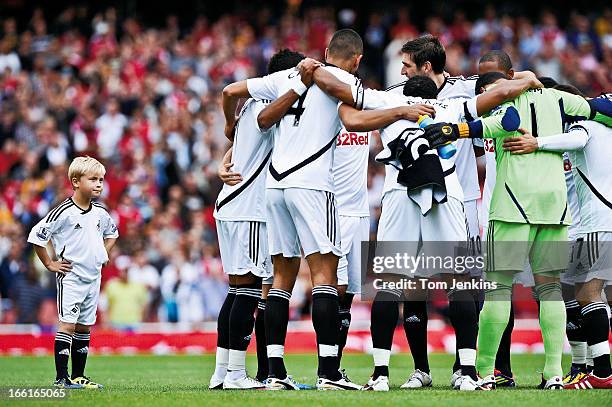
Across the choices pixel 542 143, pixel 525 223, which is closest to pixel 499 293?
pixel 525 223

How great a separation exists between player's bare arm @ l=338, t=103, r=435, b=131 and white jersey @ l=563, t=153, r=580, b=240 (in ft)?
6.59

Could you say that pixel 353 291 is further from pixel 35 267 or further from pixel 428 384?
pixel 35 267

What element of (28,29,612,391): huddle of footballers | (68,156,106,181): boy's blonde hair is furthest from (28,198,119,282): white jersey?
(68,156,106,181): boy's blonde hair

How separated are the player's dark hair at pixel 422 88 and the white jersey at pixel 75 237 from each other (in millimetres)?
3284

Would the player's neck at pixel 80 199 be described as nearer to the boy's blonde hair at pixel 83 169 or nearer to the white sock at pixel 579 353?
the boy's blonde hair at pixel 83 169

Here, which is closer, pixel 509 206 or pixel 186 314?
pixel 509 206

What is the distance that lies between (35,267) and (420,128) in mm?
12209

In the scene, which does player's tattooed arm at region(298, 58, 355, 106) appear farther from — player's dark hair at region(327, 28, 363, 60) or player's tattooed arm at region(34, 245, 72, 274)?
player's tattooed arm at region(34, 245, 72, 274)

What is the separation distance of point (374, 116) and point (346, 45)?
0.72 meters

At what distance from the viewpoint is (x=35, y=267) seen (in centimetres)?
1934

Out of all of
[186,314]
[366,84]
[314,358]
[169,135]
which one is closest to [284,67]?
[314,358]

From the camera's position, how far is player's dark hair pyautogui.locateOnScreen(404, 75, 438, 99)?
906 cm

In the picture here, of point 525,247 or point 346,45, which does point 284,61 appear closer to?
point 346,45

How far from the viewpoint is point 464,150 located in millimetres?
10094
